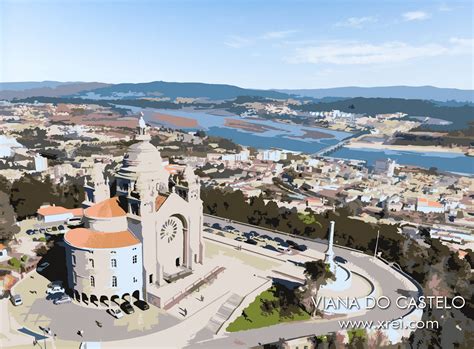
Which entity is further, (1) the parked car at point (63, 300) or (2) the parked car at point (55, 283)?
(2) the parked car at point (55, 283)

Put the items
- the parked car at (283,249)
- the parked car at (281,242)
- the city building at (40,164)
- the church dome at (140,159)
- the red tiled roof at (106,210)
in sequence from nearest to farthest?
the red tiled roof at (106,210) < the church dome at (140,159) < the parked car at (283,249) < the parked car at (281,242) < the city building at (40,164)

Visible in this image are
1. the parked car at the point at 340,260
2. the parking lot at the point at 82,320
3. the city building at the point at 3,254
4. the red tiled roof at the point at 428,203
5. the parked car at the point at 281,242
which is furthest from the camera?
the red tiled roof at the point at 428,203

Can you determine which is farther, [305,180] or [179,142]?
[179,142]

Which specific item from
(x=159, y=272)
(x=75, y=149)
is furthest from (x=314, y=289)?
(x=75, y=149)

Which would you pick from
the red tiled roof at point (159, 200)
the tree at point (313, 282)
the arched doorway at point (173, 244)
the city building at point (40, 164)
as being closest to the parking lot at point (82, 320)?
the arched doorway at point (173, 244)

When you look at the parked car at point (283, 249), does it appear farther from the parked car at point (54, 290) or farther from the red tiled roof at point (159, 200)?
the parked car at point (54, 290)

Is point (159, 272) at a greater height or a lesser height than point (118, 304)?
greater

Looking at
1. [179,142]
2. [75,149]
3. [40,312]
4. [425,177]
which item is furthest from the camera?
[179,142]

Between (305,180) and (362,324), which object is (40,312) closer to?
(362,324)
